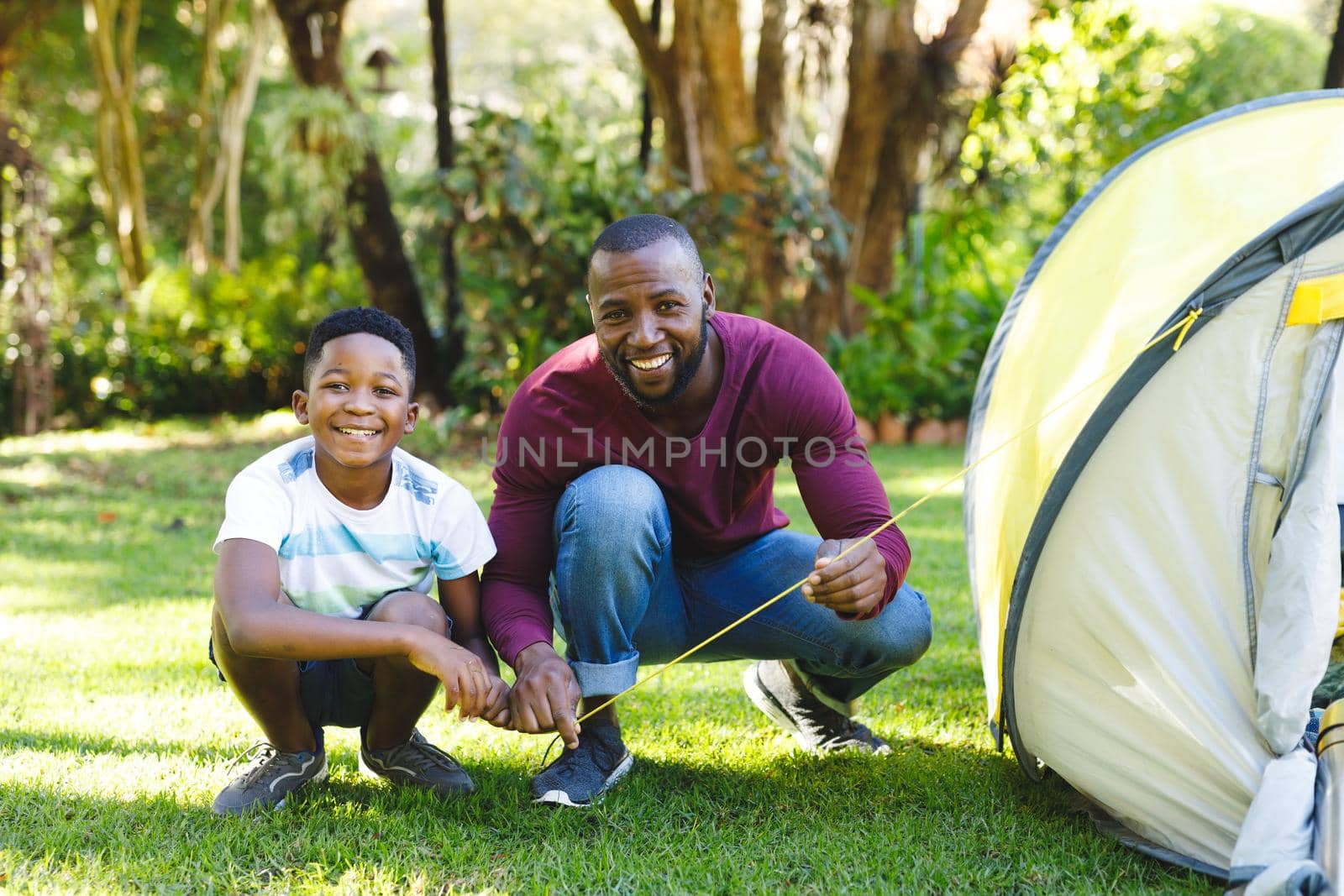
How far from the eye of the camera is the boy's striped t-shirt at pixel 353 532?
6.77 ft

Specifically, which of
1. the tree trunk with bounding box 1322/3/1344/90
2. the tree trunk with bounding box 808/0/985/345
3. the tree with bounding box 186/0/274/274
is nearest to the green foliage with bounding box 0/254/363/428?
the tree with bounding box 186/0/274/274

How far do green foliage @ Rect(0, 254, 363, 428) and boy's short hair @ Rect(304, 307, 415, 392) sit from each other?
7442mm

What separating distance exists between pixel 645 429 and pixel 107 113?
1142 centimetres

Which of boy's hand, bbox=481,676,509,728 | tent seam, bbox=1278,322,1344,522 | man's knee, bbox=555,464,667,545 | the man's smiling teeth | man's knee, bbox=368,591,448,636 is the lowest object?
boy's hand, bbox=481,676,509,728

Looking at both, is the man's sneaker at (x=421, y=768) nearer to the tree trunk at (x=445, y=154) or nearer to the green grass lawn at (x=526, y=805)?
the green grass lawn at (x=526, y=805)

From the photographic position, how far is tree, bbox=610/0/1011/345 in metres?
7.08

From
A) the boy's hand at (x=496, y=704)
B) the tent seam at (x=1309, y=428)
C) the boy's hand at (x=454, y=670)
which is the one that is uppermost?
the tent seam at (x=1309, y=428)

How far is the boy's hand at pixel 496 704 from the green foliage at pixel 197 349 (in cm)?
779

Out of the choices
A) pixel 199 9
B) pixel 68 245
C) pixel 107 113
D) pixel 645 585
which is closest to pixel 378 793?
pixel 645 585

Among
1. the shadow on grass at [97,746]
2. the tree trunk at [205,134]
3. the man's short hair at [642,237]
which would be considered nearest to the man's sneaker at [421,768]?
the shadow on grass at [97,746]

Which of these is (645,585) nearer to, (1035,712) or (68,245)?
(1035,712)

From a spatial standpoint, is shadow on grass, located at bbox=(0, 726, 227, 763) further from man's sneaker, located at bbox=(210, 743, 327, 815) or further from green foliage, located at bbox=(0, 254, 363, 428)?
green foliage, located at bbox=(0, 254, 363, 428)

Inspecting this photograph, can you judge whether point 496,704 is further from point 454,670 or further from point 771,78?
point 771,78

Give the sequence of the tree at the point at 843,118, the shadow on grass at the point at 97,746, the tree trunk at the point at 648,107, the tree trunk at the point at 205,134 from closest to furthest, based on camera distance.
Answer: the shadow on grass at the point at 97,746 < the tree at the point at 843,118 < the tree trunk at the point at 648,107 < the tree trunk at the point at 205,134
